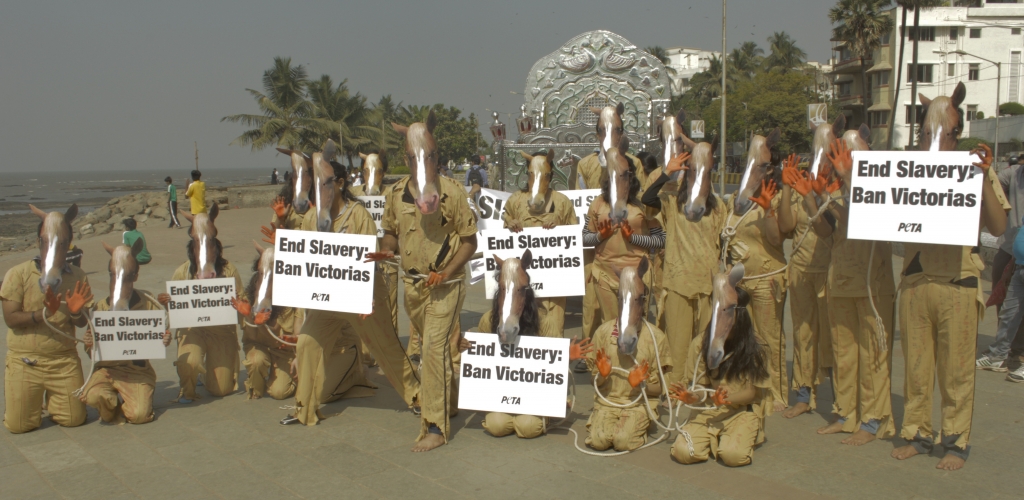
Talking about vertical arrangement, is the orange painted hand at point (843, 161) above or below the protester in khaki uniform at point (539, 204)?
above

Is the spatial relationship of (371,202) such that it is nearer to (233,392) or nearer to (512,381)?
(233,392)

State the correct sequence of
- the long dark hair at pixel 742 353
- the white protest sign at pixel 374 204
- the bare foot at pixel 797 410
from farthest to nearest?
the white protest sign at pixel 374 204
the bare foot at pixel 797 410
the long dark hair at pixel 742 353

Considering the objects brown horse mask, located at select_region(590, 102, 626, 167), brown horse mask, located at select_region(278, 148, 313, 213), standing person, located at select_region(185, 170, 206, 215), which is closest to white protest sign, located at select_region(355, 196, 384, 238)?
brown horse mask, located at select_region(278, 148, 313, 213)

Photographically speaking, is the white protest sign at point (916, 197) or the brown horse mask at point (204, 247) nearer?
the white protest sign at point (916, 197)

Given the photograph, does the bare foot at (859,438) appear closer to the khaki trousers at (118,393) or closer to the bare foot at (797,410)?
the bare foot at (797,410)

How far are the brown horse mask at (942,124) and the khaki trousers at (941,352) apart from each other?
2.91 ft

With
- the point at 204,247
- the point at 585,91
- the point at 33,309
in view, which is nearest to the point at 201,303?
the point at 204,247

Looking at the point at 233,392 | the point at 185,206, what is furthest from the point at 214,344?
the point at 185,206

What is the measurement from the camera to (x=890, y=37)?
49.9 metres

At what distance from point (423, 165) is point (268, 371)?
110 inches

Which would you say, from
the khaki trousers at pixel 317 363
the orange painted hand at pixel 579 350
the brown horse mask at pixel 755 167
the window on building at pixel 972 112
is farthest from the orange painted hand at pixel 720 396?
the window on building at pixel 972 112

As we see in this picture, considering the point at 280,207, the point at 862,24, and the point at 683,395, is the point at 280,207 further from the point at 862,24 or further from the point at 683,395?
the point at 862,24

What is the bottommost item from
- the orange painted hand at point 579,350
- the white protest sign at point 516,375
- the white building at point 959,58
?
the white protest sign at point 516,375

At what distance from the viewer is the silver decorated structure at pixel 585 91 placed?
1244 cm
